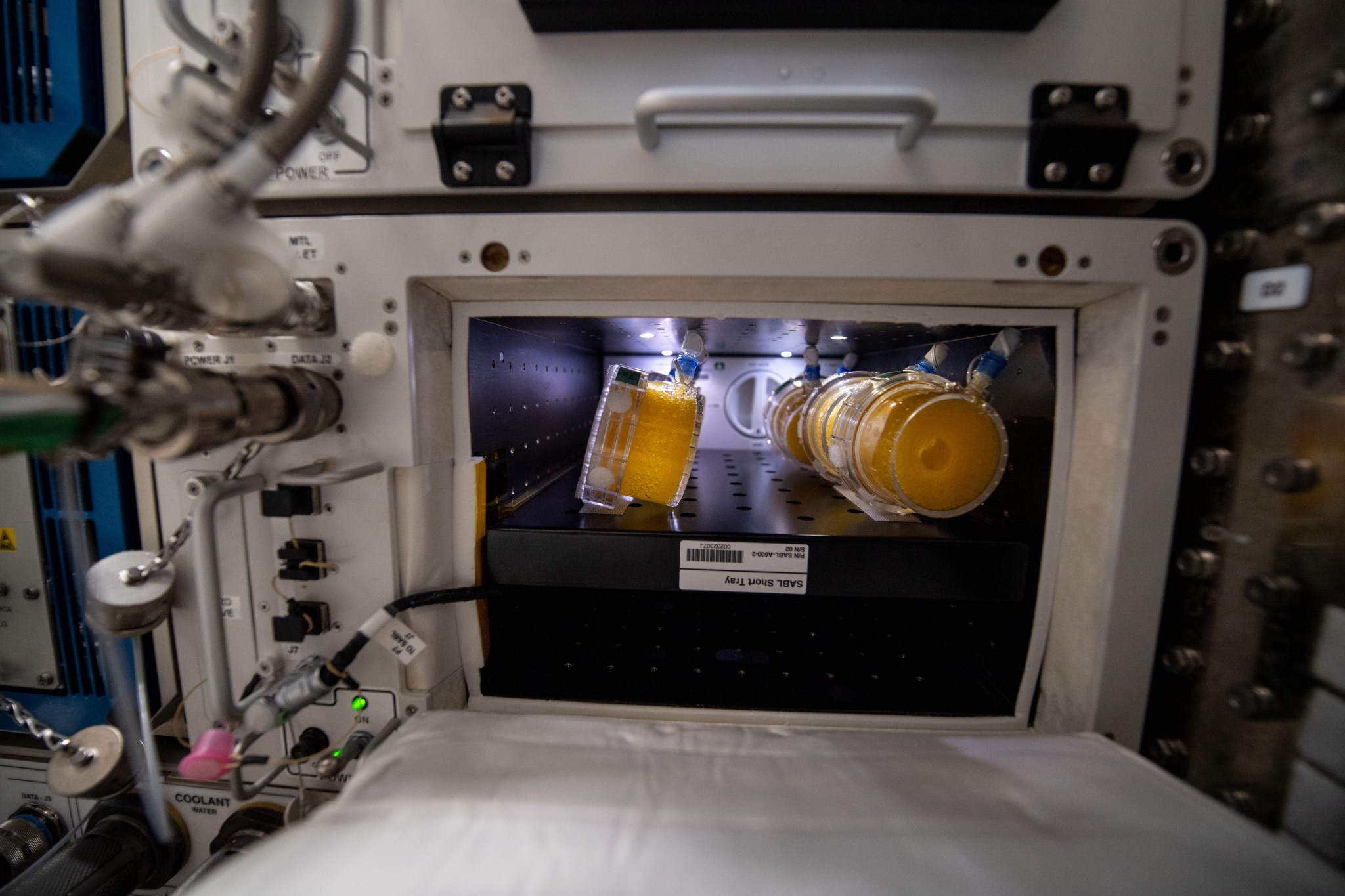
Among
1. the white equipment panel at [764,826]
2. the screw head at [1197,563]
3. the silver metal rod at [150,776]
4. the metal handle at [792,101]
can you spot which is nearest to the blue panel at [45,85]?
the silver metal rod at [150,776]

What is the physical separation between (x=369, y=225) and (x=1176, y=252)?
1.05 metres

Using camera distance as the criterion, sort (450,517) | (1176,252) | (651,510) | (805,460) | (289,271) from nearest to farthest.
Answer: (289,271) < (1176,252) < (450,517) < (651,510) < (805,460)

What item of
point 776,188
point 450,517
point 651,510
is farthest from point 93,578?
point 776,188

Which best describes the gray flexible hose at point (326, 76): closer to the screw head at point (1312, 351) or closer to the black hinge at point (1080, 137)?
the black hinge at point (1080, 137)

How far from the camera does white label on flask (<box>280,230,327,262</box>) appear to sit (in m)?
0.65

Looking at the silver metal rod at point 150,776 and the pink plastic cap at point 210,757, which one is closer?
the pink plastic cap at point 210,757

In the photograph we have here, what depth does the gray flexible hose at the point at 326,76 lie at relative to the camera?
0.48 metres

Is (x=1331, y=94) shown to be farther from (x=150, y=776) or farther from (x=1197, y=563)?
(x=150, y=776)

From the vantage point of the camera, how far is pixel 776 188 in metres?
0.63

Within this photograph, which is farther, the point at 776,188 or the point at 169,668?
the point at 169,668

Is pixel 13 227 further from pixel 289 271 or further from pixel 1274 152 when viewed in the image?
pixel 1274 152

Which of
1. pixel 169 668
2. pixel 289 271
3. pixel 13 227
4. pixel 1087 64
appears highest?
pixel 1087 64

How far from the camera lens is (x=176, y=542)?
646 mm

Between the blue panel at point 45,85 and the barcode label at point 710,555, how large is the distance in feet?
3.63
